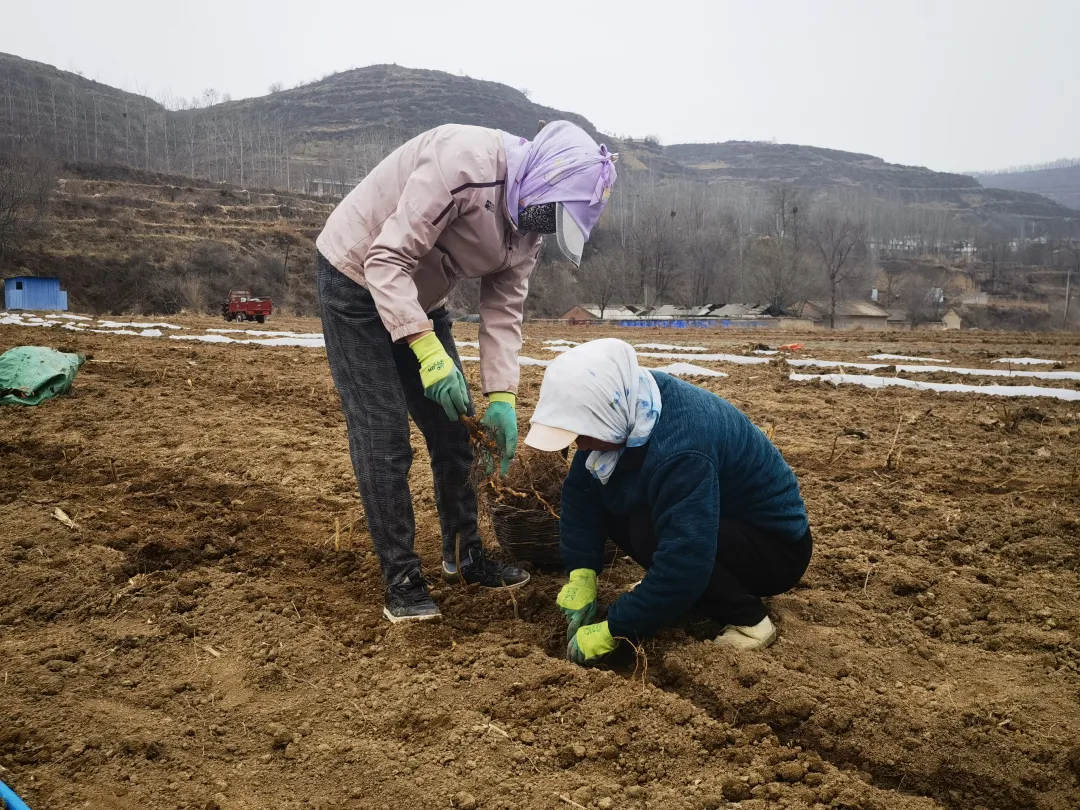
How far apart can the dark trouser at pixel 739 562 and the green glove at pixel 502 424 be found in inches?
18.5

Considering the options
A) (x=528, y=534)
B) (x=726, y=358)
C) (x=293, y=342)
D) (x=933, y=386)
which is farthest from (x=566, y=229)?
(x=293, y=342)

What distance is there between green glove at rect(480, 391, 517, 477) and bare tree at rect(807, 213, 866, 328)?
144 feet

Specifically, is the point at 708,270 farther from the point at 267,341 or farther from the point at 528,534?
the point at 528,534

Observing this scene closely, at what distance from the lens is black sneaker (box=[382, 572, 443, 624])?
242 centimetres

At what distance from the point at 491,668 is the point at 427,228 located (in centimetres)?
126

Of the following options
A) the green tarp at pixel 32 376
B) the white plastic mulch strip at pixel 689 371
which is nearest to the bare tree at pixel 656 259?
the white plastic mulch strip at pixel 689 371

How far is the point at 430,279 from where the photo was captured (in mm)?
2408

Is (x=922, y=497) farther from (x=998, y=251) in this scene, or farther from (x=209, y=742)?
(x=998, y=251)

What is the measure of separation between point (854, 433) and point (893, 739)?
3343mm

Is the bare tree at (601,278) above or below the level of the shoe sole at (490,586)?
above

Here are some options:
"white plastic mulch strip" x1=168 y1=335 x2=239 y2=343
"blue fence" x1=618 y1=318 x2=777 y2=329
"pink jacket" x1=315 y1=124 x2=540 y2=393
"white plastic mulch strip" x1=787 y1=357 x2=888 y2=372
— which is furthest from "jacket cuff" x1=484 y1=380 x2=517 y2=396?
"blue fence" x1=618 y1=318 x2=777 y2=329

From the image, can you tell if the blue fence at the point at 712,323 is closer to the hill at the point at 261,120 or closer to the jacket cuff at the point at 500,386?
the jacket cuff at the point at 500,386

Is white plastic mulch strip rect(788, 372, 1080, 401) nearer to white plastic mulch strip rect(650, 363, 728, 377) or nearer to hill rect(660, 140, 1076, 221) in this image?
white plastic mulch strip rect(650, 363, 728, 377)

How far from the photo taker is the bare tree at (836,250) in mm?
46719
